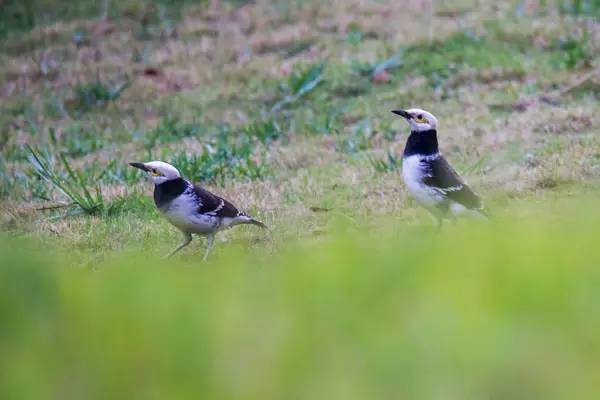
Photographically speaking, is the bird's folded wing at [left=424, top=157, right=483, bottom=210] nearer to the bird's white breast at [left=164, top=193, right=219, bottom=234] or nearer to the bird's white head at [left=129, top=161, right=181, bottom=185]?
the bird's white breast at [left=164, top=193, right=219, bottom=234]

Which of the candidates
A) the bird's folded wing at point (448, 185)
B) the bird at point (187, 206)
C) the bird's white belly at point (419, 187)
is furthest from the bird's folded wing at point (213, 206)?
the bird's folded wing at point (448, 185)

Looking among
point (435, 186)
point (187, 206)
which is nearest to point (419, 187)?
point (435, 186)

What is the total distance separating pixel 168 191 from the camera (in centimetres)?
710

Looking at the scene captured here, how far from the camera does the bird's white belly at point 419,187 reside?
7.05 meters

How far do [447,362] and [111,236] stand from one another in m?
→ 6.36

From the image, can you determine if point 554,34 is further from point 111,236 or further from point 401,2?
point 111,236

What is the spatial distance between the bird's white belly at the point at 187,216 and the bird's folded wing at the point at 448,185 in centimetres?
151

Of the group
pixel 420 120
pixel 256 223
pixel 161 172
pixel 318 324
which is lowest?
pixel 256 223

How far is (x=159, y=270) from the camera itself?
5.78 ft

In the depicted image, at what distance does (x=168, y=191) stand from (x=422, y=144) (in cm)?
178

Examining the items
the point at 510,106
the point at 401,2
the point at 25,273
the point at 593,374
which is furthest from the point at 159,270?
the point at 401,2

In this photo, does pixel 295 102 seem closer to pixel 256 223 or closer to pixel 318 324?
pixel 256 223

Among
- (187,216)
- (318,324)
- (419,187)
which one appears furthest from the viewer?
(419,187)

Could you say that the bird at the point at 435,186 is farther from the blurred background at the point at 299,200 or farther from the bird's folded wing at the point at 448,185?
the blurred background at the point at 299,200
